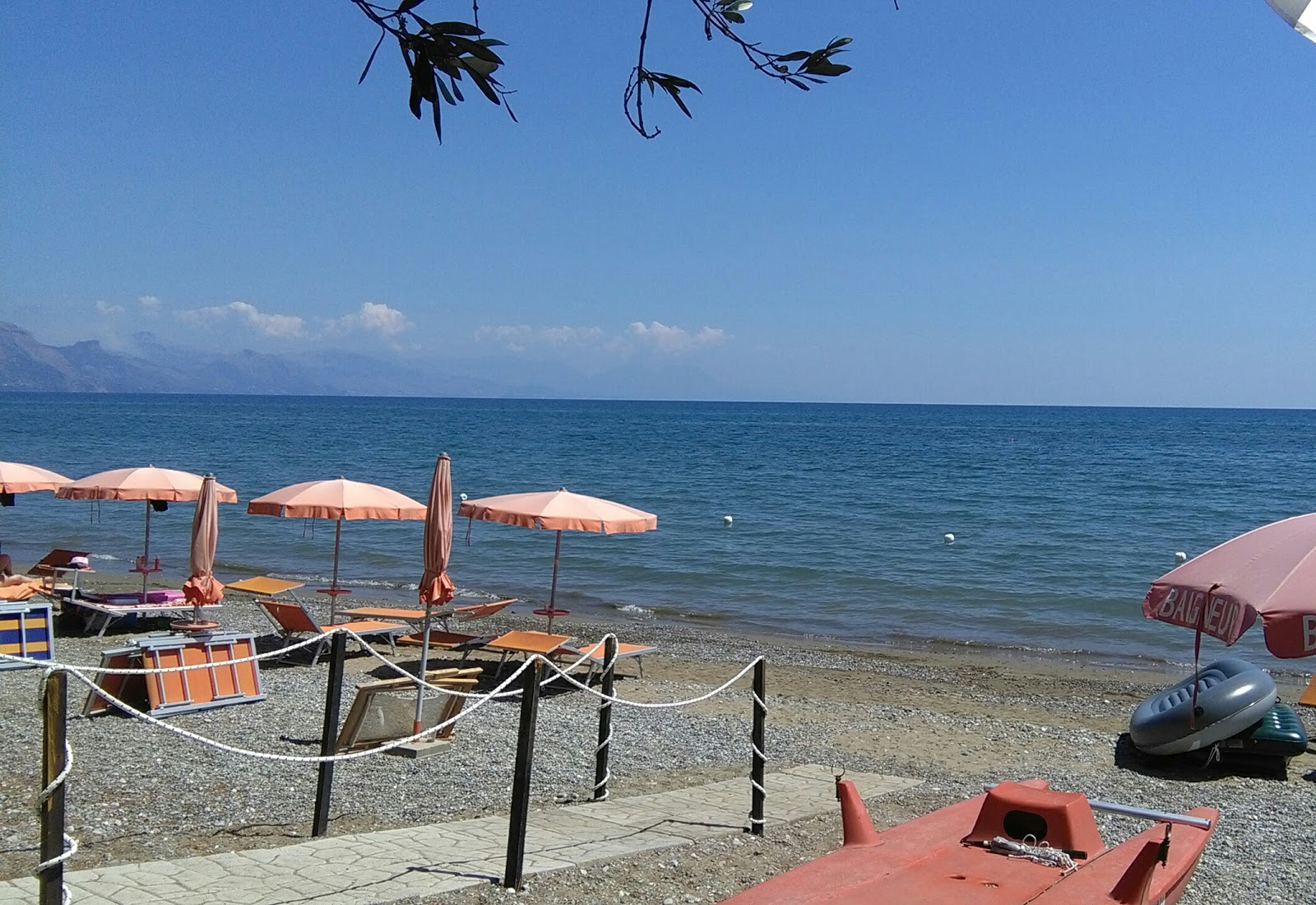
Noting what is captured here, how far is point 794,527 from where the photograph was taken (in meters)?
31.7

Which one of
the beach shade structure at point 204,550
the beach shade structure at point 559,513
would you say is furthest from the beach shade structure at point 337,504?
the beach shade structure at point 204,550

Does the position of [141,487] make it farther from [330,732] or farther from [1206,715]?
[1206,715]

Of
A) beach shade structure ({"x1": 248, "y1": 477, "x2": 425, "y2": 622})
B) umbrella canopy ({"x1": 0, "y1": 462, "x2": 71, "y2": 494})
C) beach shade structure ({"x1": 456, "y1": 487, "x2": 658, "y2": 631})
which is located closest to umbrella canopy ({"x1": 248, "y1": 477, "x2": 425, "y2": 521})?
beach shade structure ({"x1": 248, "y1": 477, "x2": 425, "y2": 622})

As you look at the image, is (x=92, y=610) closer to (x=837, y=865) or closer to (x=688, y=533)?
(x=837, y=865)

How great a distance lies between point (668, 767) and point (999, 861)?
3840mm

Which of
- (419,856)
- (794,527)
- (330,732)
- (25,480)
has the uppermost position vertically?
(25,480)

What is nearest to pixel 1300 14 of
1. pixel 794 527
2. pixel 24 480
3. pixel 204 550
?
pixel 204 550

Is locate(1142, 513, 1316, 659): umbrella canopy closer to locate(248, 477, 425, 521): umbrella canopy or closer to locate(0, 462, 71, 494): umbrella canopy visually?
locate(248, 477, 425, 521): umbrella canopy

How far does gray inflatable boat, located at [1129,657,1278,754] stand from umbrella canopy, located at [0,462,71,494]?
1305 cm

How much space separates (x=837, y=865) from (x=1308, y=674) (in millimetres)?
12705

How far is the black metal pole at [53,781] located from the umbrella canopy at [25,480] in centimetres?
1196

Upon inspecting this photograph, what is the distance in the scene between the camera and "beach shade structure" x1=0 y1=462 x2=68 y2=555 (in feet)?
46.7

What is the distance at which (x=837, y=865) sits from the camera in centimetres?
494

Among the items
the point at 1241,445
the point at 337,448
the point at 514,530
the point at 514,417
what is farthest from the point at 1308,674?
the point at 514,417
